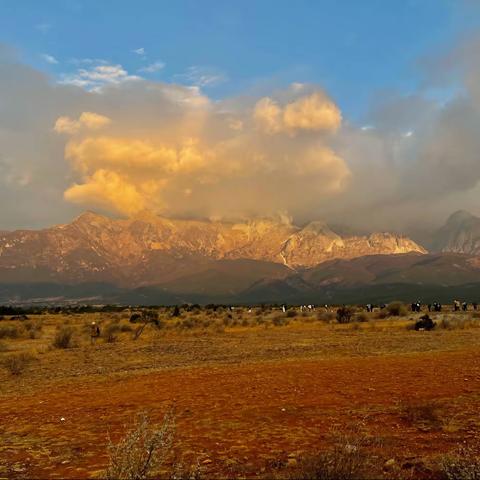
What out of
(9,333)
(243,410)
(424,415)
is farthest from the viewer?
(9,333)

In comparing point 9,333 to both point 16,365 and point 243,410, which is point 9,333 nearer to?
point 16,365

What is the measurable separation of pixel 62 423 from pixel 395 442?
312 inches

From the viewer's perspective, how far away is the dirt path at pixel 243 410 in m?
9.82

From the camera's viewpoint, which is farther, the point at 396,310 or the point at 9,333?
the point at 396,310

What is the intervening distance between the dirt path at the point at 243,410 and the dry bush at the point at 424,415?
0.21 meters

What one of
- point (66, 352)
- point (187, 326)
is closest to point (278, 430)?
point (66, 352)

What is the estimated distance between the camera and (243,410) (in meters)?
13.7

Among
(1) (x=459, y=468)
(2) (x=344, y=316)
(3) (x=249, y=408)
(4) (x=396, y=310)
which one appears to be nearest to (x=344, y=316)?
(2) (x=344, y=316)

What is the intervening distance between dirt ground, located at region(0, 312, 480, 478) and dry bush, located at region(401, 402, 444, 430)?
0.09 feet

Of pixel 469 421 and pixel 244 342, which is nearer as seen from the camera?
pixel 469 421

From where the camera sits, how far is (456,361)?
2172 cm

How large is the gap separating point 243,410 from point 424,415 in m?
4.46

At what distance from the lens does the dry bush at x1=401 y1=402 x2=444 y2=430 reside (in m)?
11.4

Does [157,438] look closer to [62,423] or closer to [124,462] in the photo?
[124,462]
